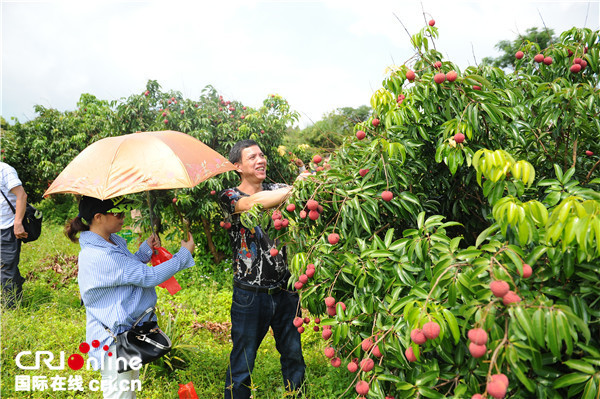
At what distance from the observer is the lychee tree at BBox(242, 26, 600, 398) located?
1.05 metres

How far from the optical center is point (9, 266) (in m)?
3.90

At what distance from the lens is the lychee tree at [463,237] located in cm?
Answer: 105

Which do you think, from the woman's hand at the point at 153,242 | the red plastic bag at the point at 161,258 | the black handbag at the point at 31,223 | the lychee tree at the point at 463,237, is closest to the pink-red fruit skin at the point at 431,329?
the lychee tree at the point at 463,237

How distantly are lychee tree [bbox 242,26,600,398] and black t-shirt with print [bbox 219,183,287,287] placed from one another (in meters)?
0.35

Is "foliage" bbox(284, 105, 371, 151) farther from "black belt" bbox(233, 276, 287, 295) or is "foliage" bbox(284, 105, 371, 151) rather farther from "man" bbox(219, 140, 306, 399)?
"black belt" bbox(233, 276, 287, 295)

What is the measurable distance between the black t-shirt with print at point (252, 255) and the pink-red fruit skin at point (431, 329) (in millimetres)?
1229

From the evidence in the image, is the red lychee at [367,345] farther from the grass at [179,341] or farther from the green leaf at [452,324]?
the grass at [179,341]

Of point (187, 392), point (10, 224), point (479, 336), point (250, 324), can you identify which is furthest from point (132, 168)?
point (10, 224)

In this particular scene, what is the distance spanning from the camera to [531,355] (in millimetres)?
1018

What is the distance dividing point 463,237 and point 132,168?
5.08ft

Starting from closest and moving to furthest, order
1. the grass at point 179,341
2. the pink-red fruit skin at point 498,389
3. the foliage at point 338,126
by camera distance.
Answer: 1. the pink-red fruit skin at point 498,389
2. the foliage at point 338,126
3. the grass at point 179,341

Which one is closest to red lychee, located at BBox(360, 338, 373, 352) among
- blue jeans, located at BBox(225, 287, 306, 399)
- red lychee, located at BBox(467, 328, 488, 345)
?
red lychee, located at BBox(467, 328, 488, 345)

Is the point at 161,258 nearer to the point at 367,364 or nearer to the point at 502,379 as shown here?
the point at 367,364

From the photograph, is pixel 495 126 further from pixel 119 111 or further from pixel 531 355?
pixel 119 111
